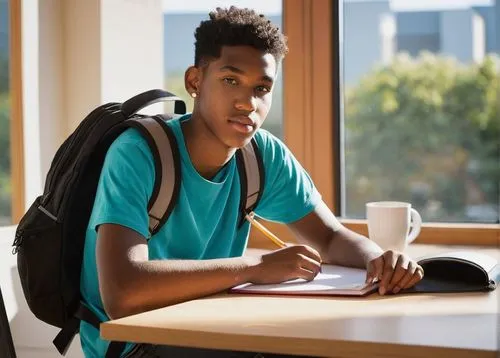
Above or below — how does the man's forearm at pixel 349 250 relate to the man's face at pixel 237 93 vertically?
below

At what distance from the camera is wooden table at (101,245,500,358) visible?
1204 millimetres

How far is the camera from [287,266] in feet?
5.40

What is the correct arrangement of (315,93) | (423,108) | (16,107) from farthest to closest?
(423,108), (315,93), (16,107)

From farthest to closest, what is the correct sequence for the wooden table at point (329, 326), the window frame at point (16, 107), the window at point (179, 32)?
the window at point (179, 32) < the window frame at point (16, 107) < the wooden table at point (329, 326)

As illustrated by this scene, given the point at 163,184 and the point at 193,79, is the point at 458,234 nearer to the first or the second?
the point at 193,79

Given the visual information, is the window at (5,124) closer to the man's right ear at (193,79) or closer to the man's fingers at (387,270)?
the man's right ear at (193,79)

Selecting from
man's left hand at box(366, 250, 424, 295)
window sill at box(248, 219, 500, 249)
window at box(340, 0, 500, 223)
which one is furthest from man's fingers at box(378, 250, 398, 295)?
window at box(340, 0, 500, 223)

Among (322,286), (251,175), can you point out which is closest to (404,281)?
(322,286)

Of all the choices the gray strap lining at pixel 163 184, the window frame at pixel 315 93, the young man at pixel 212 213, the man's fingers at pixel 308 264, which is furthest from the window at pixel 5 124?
the man's fingers at pixel 308 264

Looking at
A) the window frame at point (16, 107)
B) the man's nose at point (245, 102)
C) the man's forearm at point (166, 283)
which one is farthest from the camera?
the window frame at point (16, 107)

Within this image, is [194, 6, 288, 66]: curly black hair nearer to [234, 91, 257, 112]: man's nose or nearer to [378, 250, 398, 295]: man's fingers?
[234, 91, 257, 112]: man's nose

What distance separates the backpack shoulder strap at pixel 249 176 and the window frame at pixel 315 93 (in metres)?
0.69

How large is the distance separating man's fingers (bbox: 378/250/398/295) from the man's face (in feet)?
1.19

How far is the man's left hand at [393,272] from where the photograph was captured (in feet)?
5.28
